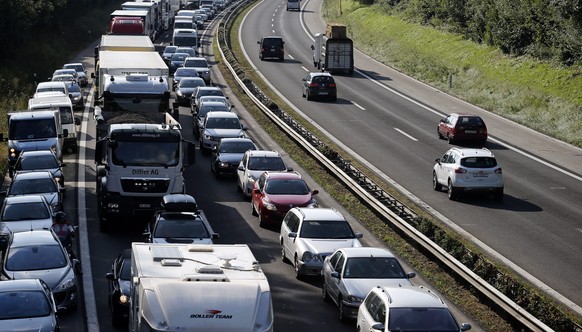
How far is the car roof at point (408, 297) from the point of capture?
1853 centimetres

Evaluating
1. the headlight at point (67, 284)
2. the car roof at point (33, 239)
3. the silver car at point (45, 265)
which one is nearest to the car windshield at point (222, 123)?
the car roof at point (33, 239)

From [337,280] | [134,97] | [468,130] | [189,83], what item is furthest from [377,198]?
[189,83]

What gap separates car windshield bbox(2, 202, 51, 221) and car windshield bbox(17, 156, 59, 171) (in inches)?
283

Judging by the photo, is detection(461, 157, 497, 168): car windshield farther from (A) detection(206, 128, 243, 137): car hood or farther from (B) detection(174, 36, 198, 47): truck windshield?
(B) detection(174, 36, 198, 47): truck windshield

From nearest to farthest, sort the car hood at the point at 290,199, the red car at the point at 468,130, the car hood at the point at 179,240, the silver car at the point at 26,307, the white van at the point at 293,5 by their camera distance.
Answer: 1. the silver car at the point at 26,307
2. the car hood at the point at 179,240
3. the car hood at the point at 290,199
4. the red car at the point at 468,130
5. the white van at the point at 293,5

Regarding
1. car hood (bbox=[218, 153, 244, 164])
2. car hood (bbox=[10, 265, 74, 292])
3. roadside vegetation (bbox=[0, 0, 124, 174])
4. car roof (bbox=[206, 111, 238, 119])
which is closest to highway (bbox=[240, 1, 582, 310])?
car roof (bbox=[206, 111, 238, 119])

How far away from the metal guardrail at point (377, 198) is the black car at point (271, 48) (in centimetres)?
1977

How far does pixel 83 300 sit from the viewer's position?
23.7 meters

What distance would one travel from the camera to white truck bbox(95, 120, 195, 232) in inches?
1175

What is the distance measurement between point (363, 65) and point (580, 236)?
49.1 metres

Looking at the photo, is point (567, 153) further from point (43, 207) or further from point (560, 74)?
point (43, 207)

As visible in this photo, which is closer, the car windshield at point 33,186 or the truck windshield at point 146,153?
the truck windshield at point 146,153

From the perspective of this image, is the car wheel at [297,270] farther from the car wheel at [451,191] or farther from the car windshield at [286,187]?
the car wheel at [451,191]

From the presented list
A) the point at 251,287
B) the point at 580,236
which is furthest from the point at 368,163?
the point at 251,287
